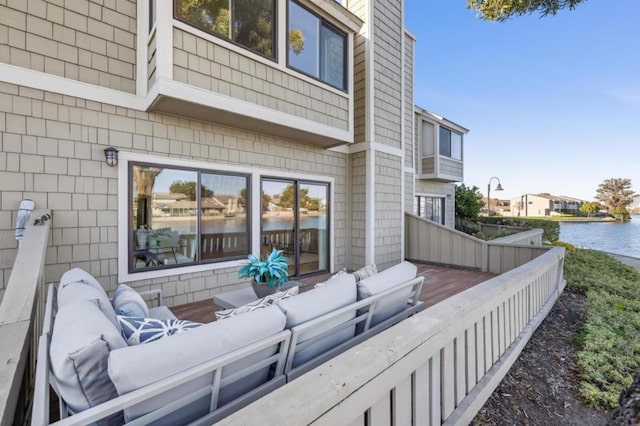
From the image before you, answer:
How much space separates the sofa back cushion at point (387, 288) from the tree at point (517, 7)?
11.8ft

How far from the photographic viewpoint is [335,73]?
5.98 metres

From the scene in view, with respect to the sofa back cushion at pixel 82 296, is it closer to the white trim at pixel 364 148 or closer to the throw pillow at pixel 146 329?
the throw pillow at pixel 146 329

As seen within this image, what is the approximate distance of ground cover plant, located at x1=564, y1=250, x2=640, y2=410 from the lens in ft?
7.99

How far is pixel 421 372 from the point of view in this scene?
160cm

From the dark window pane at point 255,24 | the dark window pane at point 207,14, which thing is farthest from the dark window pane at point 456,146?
the dark window pane at point 207,14

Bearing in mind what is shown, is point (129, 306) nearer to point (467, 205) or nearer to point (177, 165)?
point (177, 165)

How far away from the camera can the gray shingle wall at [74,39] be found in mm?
3352

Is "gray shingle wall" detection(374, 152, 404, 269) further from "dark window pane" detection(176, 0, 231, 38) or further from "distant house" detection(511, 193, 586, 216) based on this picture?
"distant house" detection(511, 193, 586, 216)

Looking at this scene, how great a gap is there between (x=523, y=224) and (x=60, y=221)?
58.0ft

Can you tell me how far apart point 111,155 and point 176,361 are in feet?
12.1

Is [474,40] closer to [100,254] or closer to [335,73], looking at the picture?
[335,73]

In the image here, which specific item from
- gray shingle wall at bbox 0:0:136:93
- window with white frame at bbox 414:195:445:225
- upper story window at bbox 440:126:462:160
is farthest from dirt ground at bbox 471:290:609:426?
upper story window at bbox 440:126:462:160

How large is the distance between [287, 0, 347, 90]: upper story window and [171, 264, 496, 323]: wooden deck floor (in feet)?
13.6

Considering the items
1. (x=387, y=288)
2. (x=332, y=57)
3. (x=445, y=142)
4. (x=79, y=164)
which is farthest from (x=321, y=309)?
(x=445, y=142)
